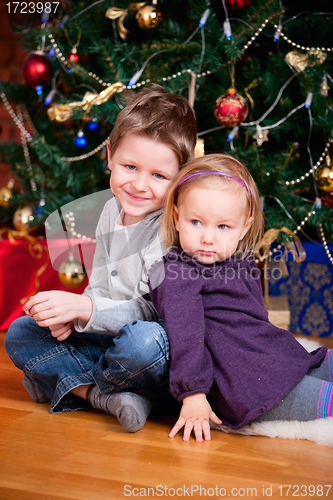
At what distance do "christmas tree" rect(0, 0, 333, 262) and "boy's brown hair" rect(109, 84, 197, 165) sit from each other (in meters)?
0.33

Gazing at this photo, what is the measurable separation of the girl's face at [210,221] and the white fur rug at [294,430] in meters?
0.32

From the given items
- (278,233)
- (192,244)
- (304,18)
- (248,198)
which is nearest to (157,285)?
(192,244)

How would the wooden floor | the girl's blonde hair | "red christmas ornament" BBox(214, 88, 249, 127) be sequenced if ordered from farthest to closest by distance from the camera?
"red christmas ornament" BBox(214, 88, 249, 127) → the girl's blonde hair → the wooden floor

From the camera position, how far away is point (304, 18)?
158cm

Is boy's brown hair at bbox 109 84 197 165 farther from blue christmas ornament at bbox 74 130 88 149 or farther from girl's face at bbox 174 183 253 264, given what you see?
blue christmas ornament at bbox 74 130 88 149

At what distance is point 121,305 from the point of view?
98cm

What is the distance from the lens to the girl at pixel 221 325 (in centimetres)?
87

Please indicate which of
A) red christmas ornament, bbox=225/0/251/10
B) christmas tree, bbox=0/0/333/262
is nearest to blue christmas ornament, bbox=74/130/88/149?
christmas tree, bbox=0/0/333/262

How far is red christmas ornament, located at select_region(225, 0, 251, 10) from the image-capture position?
1.40 m

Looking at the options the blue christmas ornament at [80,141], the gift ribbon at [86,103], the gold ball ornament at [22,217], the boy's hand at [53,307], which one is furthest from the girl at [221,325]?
the gold ball ornament at [22,217]

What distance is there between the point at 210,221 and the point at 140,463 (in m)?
0.44

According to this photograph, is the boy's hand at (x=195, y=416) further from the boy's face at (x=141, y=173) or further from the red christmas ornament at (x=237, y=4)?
the red christmas ornament at (x=237, y=4)

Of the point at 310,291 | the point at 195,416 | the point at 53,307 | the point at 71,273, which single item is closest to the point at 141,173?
the point at 53,307

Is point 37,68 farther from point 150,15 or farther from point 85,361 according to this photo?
point 85,361
